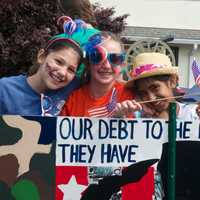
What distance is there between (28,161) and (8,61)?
8.01 meters

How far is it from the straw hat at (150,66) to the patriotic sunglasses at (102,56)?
5.5 inches

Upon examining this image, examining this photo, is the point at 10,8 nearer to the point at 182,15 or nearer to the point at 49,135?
the point at 49,135

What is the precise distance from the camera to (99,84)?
122 inches

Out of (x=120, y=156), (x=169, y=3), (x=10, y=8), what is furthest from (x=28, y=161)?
(x=169, y=3)

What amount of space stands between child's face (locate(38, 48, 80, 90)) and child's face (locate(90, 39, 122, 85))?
104 millimetres

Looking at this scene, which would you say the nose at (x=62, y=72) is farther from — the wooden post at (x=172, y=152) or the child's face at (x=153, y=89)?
the wooden post at (x=172, y=152)

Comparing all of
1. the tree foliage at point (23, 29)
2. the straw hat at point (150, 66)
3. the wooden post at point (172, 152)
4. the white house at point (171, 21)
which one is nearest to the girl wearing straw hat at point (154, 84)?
the straw hat at point (150, 66)

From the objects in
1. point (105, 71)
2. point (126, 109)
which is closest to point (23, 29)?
point (105, 71)

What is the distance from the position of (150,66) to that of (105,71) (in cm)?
28

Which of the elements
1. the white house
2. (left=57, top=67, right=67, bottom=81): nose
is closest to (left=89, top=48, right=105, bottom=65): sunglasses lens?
(left=57, top=67, right=67, bottom=81): nose

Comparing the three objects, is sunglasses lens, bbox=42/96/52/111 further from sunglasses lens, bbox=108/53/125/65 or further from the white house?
the white house

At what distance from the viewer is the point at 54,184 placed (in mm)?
2539

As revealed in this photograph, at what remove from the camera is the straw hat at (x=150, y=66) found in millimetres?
3086

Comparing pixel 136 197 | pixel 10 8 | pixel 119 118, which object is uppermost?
pixel 10 8
